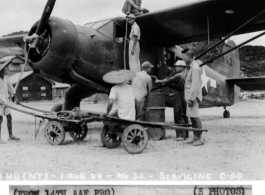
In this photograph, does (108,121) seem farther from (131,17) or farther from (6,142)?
(131,17)

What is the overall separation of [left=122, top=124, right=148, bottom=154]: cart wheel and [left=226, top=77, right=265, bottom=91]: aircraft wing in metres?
8.55

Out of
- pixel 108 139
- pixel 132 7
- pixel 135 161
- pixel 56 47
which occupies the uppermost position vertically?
pixel 132 7

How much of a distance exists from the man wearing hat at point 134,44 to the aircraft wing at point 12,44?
4761 mm

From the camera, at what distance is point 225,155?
211 inches

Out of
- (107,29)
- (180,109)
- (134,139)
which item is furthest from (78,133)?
(107,29)

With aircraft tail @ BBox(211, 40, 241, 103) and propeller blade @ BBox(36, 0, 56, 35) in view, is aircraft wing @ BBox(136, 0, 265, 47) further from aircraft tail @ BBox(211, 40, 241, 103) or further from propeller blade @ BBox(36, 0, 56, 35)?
aircraft tail @ BBox(211, 40, 241, 103)

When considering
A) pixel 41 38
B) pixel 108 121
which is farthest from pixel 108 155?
pixel 41 38

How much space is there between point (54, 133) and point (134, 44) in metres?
3.03

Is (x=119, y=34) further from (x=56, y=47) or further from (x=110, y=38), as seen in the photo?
(x=56, y=47)

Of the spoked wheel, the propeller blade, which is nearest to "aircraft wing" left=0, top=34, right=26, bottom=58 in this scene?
the propeller blade

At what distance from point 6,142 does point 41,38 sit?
2441 millimetres

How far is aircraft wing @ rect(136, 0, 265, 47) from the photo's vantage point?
797 centimetres

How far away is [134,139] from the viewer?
5531 millimetres

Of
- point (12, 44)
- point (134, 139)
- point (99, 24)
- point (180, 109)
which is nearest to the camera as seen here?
point (134, 139)
